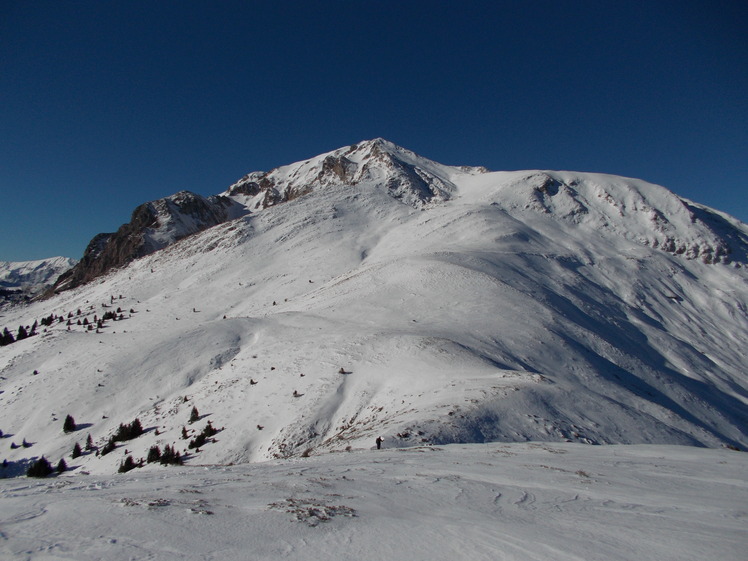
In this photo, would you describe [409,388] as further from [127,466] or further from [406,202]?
[406,202]

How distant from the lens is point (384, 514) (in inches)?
207

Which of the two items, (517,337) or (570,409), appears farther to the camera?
(517,337)

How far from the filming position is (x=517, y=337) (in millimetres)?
30812

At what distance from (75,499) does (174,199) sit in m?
154

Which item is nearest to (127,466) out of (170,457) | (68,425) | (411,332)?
(170,457)

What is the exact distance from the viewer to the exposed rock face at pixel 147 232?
120m

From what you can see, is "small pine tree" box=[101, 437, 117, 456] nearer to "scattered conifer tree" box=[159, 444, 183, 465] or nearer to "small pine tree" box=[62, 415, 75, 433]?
"small pine tree" box=[62, 415, 75, 433]

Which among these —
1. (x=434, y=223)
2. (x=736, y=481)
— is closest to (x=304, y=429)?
(x=736, y=481)

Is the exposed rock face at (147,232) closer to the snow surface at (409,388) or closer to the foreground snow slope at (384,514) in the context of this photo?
the snow surface at (409,388)

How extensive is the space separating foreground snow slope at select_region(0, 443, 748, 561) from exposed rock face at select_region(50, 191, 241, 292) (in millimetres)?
125846

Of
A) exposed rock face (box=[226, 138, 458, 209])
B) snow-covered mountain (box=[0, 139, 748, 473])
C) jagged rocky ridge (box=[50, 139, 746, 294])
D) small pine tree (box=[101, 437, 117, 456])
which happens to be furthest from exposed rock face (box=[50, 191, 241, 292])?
small pine tree (box=[101, 437, 117, 456])

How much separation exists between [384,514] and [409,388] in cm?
1605

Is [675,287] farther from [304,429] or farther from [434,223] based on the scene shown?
[304,429]

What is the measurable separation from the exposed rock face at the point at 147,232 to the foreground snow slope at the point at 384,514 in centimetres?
12585
